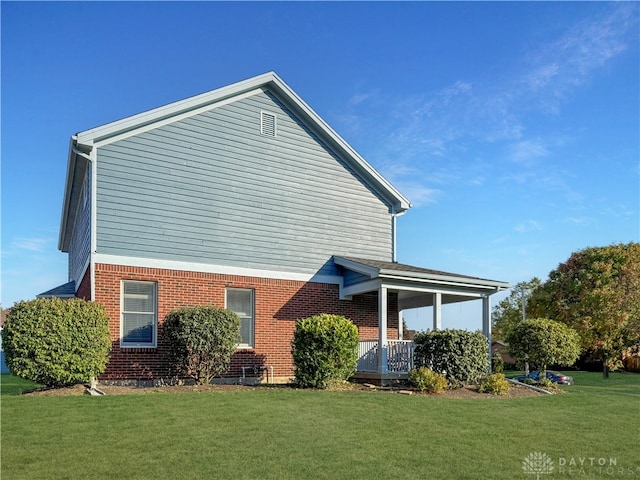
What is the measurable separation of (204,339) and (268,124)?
737cm

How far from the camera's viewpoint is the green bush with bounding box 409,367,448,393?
1553 centimetres

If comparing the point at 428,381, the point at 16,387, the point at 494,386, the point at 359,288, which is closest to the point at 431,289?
the point at 359,288

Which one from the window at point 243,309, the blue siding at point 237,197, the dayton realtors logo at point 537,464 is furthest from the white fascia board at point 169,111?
the dayton realtors logo at point 537,464

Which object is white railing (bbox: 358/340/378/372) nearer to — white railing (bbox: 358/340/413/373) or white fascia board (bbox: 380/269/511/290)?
white railing (bbox: 358/340/413/373)

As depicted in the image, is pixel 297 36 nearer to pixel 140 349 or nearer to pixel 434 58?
pixel 434 58

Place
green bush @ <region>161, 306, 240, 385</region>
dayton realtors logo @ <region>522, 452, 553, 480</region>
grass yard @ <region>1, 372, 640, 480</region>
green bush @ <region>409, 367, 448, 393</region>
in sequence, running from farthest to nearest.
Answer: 1. green bush @ <region>409, 367, 448, 393</region>
2. green bush @ <region>161, 306, 240, 385</region>
3. dayton realtors logo @ <region>522, 452, 553, 480</region>
4. grass yard @ <region>1, 372, 640, 480</region>

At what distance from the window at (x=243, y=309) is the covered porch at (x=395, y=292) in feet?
10.3

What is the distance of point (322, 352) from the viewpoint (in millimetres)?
14992

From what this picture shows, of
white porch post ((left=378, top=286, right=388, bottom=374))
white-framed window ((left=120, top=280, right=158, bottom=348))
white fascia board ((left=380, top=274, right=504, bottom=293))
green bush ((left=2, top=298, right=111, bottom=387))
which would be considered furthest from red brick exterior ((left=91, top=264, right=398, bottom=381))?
white fascia board ((left=380, top=274, right=504, bottom=293))

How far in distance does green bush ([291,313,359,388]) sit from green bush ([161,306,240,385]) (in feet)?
5.56

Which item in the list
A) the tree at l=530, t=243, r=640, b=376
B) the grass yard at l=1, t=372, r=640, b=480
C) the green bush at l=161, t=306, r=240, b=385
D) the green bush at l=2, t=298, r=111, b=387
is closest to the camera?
the grass yard at l=1, t=372, r=640, b=480

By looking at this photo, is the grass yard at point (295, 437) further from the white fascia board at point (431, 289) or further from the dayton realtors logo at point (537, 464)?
the white fascia board at point (431, 289)

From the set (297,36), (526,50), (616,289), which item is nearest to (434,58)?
(526,50)

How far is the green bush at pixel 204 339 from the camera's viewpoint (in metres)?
14.9
